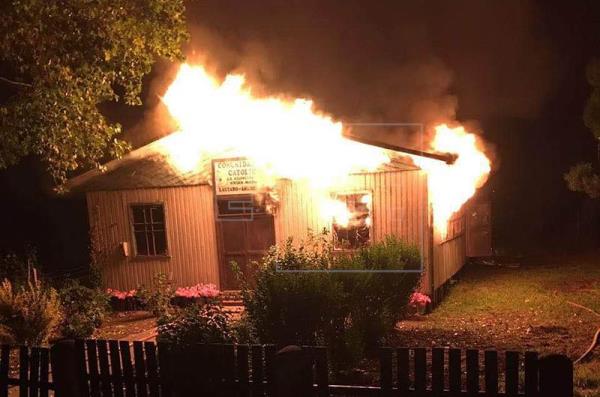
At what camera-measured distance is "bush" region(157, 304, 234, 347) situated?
611cm

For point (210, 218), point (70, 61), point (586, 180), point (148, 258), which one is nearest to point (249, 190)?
point (210, 218)

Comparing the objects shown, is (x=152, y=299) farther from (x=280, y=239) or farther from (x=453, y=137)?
(x=453, y=137)

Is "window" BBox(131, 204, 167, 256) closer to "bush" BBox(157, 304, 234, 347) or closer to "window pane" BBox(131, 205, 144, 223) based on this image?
"window pane" BBox(131, 205, 144, 223)

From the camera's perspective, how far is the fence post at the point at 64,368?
5.26 meters

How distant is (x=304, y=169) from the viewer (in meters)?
11.8

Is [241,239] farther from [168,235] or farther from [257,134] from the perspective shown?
[257,134]

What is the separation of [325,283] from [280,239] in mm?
5445

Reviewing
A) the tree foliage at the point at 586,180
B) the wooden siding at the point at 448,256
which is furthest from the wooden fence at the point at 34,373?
the tree foliage at the point at 586,180

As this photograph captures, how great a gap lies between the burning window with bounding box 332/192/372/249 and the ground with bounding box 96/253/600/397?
224cm

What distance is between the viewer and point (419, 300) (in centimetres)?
1081

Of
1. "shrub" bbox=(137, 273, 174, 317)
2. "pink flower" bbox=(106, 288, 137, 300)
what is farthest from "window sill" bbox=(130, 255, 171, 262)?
"pink flower" bbox=(106, 288, 137, 300)

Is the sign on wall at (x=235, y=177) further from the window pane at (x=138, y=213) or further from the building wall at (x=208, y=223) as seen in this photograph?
the window pane at (x=138, y=213)

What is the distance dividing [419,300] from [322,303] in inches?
188

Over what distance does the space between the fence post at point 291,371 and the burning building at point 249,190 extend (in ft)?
22.9
